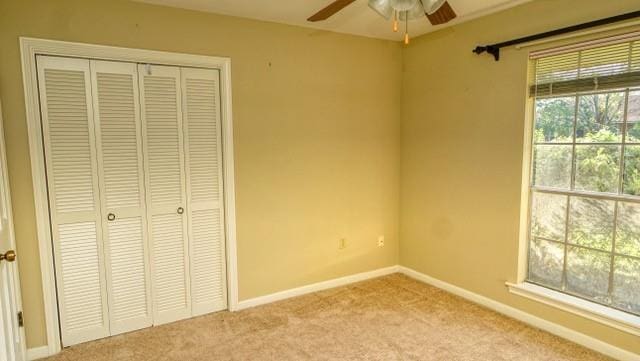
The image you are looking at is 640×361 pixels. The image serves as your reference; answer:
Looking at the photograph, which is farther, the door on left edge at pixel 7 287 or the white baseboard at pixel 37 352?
the white baseboard at pixel 37 352

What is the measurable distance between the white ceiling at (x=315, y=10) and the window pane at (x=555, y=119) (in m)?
0.77

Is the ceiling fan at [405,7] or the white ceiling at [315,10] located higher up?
the white ceiling at [315,10]

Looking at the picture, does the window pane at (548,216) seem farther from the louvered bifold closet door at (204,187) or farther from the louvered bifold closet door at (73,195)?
the louvered bifold closet door at (73,195)

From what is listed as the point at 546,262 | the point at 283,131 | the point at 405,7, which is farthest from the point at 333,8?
the point at 546,262

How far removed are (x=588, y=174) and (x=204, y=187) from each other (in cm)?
278

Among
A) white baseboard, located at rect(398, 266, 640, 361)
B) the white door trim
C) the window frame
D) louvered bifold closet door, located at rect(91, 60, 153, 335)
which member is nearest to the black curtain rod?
the window frame

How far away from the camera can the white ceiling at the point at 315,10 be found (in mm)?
2707

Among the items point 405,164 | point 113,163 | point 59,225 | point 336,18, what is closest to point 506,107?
point 405,164

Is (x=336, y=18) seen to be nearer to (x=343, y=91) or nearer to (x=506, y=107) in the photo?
(x=343, y=91)

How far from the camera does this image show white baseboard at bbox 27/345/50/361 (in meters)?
2.48

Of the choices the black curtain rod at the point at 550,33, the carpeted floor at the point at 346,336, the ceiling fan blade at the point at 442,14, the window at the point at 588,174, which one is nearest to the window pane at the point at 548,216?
the window at the point at 588,174

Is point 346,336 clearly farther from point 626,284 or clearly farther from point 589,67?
point 589,67

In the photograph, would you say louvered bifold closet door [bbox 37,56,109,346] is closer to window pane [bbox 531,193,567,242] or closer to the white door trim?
the white door trim

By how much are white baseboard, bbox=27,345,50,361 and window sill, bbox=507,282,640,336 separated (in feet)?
11.1
